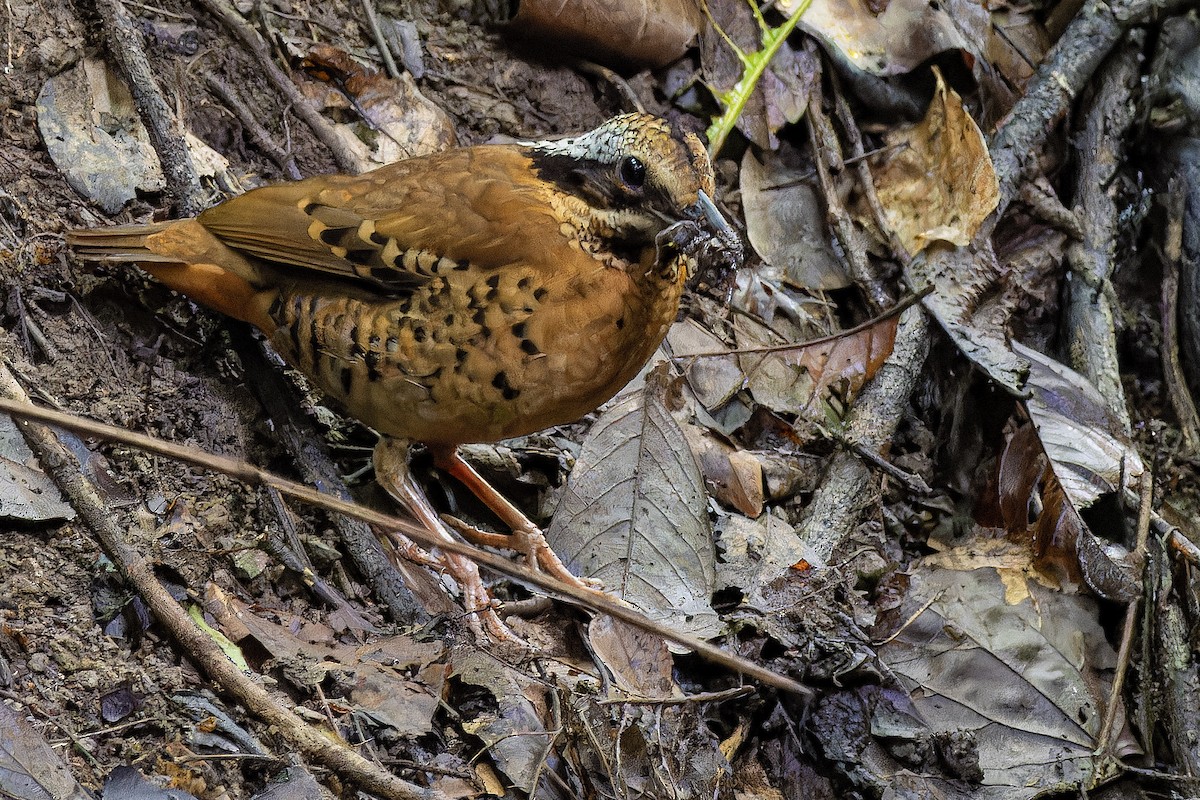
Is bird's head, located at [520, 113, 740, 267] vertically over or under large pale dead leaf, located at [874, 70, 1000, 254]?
over

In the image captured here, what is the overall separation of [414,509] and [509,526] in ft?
1.11

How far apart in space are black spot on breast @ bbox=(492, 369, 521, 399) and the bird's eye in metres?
0.66

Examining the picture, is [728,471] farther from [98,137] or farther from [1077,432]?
[98,137]

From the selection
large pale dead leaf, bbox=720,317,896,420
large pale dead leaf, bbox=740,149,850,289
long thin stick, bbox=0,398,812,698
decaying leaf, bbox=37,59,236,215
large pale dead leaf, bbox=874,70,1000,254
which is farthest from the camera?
large pale dead leaf, bbox=740,149,850,289

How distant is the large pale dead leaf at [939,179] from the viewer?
15.4 ft

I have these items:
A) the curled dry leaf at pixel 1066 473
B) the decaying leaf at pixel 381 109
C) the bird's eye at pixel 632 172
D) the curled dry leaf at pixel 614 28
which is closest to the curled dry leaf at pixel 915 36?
the curled dry leaf at pixel 614 28

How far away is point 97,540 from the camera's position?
2.70 metres

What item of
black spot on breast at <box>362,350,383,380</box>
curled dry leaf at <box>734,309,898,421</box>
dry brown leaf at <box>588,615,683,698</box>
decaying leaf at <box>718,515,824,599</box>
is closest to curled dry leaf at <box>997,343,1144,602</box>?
curled dry leaf at <box>734,309,898,421</box>

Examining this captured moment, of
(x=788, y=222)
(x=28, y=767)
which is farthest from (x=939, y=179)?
(x=28, y=767)

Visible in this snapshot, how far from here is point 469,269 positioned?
327 cm

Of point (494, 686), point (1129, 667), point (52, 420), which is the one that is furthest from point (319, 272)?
point (1129, 667)

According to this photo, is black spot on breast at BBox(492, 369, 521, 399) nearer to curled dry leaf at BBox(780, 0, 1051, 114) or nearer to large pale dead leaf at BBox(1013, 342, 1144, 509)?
large pale dead leaf at BBox(1013, 342, 1144, 509)

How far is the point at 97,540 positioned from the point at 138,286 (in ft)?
4.07

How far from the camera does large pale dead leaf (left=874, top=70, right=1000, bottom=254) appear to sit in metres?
4.69
